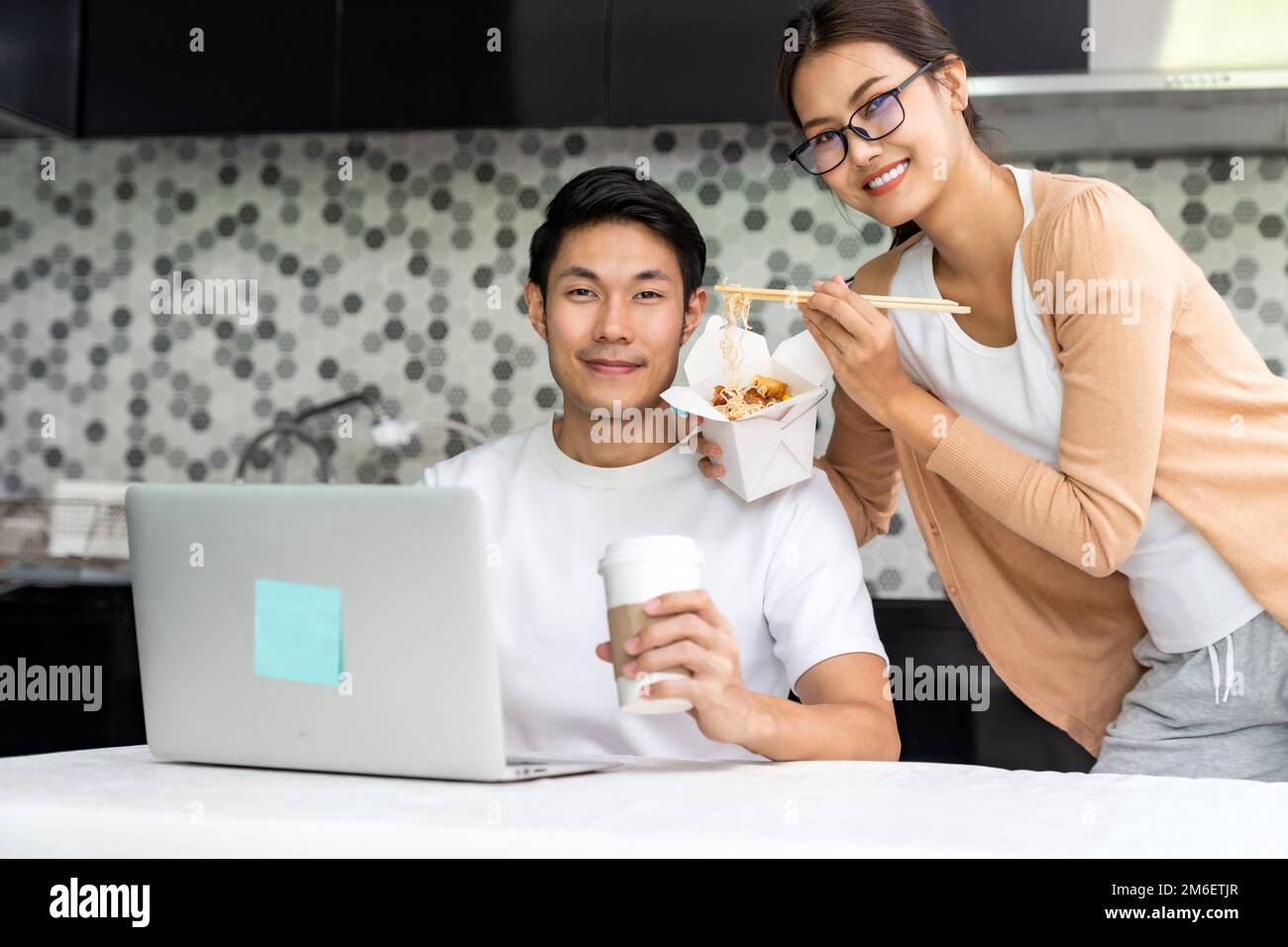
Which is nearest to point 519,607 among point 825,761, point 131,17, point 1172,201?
point 825,761

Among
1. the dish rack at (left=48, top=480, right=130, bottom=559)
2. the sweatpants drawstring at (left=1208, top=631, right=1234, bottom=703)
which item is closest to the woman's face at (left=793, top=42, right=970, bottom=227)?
the sweatpants drawstring at (left=1208, top=631, right=1234, bottom=703)

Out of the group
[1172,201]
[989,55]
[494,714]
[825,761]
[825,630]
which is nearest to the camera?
[494,714]

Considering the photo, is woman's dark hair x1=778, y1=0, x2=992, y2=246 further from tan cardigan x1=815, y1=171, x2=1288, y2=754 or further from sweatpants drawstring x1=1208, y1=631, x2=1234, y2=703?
sweatpants drawstring x1=1208, y1=631, x2=1234, y2=703

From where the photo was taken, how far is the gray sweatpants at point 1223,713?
127 centimetres

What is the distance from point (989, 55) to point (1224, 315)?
1.27 m

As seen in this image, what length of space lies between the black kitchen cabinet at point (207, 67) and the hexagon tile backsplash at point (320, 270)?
25 cm

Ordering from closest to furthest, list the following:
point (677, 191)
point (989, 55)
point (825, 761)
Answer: point (825, 761) < point (989, 55) < point (677, 191)

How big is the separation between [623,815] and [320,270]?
8.01ft

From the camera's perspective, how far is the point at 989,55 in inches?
94.0

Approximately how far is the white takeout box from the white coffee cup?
0.41m

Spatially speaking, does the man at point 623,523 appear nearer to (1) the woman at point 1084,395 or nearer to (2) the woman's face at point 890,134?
(1) the woman at point 1084,395
